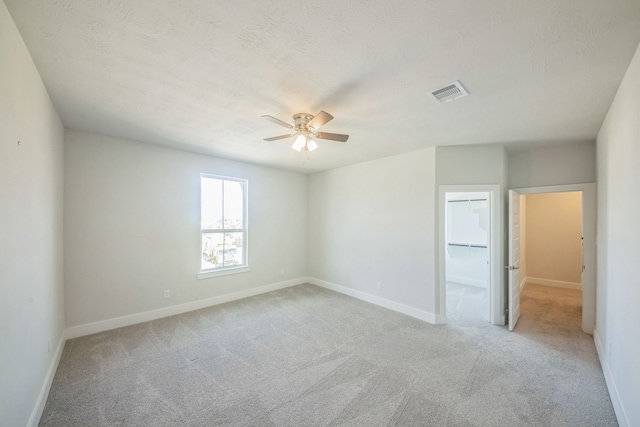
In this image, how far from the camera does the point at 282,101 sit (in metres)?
2.37

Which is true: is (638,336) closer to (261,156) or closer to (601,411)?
(601,411)

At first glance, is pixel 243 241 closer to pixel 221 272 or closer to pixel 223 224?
pixel 223 224

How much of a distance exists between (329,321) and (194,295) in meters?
2.32

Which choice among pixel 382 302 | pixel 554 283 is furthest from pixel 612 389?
pixel 554 283

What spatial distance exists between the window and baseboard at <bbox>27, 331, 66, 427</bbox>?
6.24ft

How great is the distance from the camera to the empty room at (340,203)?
152cm

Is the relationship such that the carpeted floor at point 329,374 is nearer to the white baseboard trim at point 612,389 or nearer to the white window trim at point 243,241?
the white baseboard trim at point 612,389

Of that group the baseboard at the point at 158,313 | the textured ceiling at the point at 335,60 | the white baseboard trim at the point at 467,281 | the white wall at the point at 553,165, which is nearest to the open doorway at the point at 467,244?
the white baseboard trim at the point at 467,281

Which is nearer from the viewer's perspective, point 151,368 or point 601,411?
point 601,411

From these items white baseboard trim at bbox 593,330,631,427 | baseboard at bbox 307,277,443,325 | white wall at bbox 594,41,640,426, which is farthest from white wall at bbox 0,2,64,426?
baseboard at bbox 307,277,443,325

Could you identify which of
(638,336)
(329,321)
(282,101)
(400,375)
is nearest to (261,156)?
(282,101)

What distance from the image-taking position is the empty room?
1.52 metres

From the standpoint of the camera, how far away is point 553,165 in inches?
147

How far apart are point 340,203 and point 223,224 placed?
2340mm
